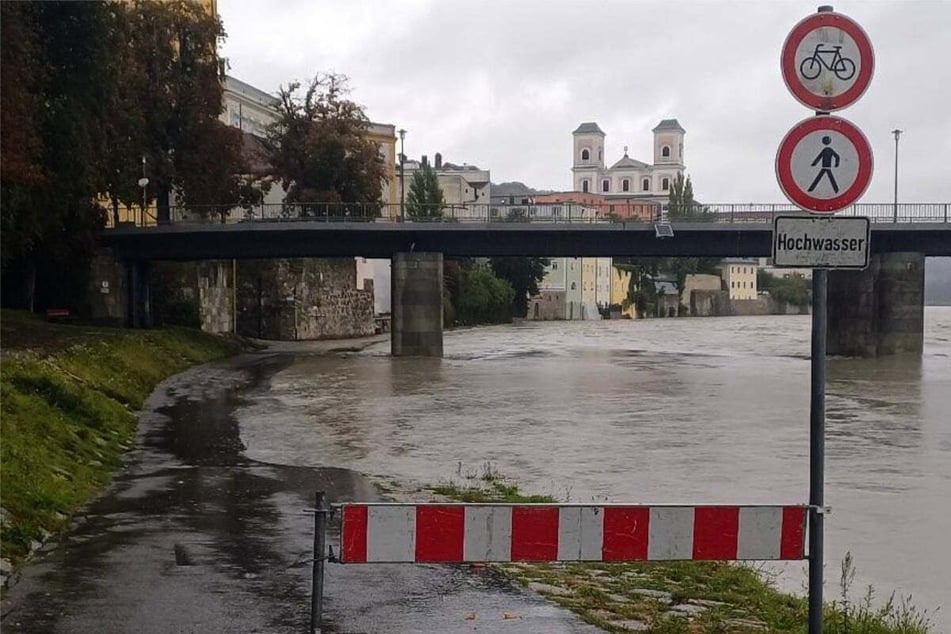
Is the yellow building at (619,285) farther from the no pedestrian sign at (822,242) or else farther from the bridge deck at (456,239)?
the no pedestrian sign at (822,242)

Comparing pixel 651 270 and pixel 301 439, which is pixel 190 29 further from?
pixel 651 270

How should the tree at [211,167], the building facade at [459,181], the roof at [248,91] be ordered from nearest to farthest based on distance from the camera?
the tree at [211,167] → the roof at [248,91] → the building facade at [459,181]

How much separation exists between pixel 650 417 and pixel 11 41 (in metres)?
17.4

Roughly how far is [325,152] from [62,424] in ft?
177

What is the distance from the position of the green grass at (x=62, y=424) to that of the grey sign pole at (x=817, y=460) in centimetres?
606

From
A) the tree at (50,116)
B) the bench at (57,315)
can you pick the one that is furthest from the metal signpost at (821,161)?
the bench at (57,315)

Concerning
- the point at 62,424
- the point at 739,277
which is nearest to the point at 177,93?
the point at 62,424

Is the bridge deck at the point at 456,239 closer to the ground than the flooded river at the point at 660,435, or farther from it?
farther from it

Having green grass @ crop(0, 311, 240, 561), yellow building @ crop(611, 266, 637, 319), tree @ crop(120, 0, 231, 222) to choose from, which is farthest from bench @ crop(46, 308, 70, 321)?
yellow building @ crop(611, 266, 637, 319)

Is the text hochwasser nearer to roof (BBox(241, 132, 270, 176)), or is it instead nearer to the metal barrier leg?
the metal barrier leg

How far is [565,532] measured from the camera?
700 cm

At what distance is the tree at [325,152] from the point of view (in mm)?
70812

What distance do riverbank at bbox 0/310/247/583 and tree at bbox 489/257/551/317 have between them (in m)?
74.6

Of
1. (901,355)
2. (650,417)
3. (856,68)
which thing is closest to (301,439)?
(650,417)
